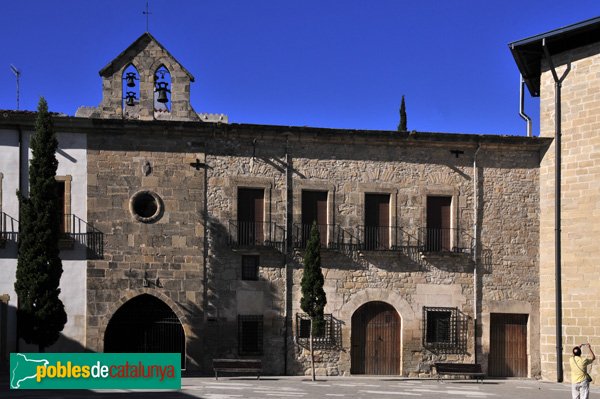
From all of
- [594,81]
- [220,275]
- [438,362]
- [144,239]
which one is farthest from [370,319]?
[594,81]

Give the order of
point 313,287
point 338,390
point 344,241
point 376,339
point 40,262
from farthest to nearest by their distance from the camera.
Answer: point 376,339
point 344,241
point 313,287
point 40,262
point 338,390

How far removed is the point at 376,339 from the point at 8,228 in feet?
30.4

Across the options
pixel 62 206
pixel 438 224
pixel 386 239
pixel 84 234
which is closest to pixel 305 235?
pixel 386 239

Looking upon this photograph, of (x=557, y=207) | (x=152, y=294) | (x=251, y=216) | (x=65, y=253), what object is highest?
(x=557, y=207)

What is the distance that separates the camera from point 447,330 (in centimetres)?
2634

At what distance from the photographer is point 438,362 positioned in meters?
26.0

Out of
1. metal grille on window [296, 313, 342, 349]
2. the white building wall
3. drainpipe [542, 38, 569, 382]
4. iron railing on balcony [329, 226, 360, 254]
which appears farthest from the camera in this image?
iron railing on balcony [329, 226, 360, 254]

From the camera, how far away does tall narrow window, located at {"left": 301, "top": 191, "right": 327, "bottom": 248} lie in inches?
1022

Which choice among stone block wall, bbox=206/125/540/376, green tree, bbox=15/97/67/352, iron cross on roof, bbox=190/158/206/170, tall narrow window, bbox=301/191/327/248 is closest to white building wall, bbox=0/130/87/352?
green tree, bbox=15/97/67/352

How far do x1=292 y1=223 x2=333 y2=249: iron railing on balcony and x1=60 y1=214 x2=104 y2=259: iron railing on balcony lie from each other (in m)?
4.67

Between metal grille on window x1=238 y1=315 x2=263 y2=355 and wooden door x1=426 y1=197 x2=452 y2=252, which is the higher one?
wooden door x1=426 y1=197 x2=452 y2=252

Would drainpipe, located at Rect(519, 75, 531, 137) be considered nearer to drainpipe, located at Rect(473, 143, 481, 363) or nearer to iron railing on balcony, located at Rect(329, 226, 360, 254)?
drainpipe, located at Rect(473, 143, 481, 363)

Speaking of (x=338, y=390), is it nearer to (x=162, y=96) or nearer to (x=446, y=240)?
(x=446, y=240)

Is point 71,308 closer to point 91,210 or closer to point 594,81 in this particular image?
point 91,210
